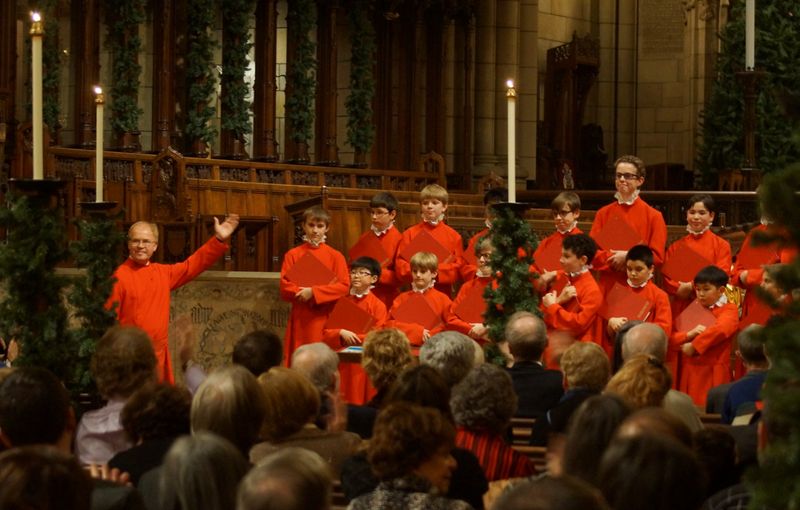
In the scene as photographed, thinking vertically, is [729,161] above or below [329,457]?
above

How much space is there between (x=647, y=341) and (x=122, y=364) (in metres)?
2.28

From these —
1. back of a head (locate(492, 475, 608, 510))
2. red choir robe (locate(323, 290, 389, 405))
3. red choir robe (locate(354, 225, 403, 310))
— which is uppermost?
red choir robe (locate(354, 225, 403, 310))

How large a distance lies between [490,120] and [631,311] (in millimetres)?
10664

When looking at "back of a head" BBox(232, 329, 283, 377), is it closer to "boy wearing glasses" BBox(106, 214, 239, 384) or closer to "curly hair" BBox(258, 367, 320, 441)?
"curly hair" BBox(258, 367, 320, 441)

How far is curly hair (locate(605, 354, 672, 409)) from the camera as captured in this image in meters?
4.87

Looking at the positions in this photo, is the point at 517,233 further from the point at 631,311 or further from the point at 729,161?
the point at 729,161

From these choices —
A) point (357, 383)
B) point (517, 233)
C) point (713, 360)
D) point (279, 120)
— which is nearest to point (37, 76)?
point (517, 233)

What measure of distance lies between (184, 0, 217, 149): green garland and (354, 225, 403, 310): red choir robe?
18.9 ft

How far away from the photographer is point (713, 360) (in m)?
8.38

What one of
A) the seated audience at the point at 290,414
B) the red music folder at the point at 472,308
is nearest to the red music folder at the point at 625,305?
the red music folder at the point at 472,308

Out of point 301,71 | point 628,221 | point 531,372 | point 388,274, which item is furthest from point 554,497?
point 301,71

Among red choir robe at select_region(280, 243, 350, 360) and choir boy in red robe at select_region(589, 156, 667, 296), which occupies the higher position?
choir boy in red robe at select_region(589, 156, 667, 296)

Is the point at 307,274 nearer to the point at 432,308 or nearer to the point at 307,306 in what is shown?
the point at 307,306

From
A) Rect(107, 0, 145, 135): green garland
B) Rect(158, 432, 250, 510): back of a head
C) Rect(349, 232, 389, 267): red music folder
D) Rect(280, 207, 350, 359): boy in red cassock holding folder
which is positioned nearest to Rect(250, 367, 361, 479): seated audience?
Rect(158, 432, 250, 510): back of a head
